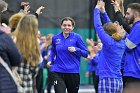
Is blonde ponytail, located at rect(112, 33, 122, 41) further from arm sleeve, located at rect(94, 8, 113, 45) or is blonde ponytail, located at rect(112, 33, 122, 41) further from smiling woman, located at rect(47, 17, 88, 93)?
smiling woman, located at rect(47, 17, 88, 93)

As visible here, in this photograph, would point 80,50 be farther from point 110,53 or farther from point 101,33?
point 101,33

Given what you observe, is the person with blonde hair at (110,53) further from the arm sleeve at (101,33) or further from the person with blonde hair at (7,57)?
the person with blonde hair at (7,57)

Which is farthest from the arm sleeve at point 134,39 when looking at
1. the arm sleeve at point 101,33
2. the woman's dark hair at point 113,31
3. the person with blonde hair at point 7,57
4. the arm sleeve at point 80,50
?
the person with blonde hair at point 7,57

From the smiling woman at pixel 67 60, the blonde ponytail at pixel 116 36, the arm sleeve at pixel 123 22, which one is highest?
the arm sleeve at pixel 123 22

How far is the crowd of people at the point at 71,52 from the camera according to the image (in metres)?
6.93

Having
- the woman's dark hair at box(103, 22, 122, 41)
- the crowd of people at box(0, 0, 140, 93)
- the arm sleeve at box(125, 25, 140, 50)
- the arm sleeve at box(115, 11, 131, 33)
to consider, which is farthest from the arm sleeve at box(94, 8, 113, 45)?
the arm sleeve at box(125, 25, 140, 50)

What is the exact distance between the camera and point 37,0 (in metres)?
19.1

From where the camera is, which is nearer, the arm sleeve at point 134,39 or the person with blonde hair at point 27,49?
the person with blonde hair at point 27,49

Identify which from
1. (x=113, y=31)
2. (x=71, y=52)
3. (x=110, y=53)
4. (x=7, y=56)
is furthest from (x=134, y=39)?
(x=7, y=56)

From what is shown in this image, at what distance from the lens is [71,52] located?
1084 centimetres

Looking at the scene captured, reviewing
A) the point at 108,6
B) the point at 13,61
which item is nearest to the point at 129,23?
the point at 13,61

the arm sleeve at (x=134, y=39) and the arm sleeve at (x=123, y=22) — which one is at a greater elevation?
the arm sleeve at (x=123, y=22)

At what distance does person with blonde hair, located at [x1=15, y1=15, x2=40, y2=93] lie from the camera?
7184 mm

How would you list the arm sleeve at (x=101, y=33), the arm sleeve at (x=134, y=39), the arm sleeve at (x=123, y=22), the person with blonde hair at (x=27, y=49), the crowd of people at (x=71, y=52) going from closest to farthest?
the crowd of people at (x=71, y=52) → the person with blonde hair at (x=27, y=49) → the arm sleeve at (x=134, y=39) → the arm sleeve at (x=101, y=33) → the arm sleeve at (x=123, y=22)
